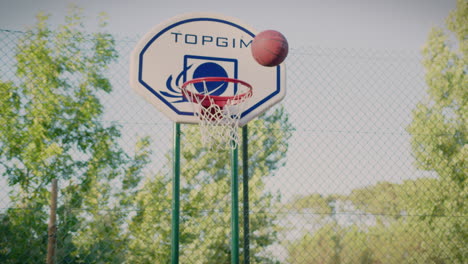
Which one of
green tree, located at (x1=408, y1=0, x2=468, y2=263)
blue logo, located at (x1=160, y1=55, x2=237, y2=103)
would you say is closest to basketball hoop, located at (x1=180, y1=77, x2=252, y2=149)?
blue logo, located at (x1=160, y1=55, x2=237, y2=103)

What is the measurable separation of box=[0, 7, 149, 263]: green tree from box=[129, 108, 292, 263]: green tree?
0.56m

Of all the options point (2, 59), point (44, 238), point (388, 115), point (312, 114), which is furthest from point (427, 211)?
point (2, 59)

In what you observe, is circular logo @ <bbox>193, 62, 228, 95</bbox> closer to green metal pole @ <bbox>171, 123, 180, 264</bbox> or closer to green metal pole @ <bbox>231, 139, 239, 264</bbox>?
green metal pole @ <bbox>171, 123, 180, 264</bbox>

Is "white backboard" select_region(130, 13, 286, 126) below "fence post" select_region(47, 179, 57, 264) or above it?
above

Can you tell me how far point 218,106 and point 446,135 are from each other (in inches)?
94.3

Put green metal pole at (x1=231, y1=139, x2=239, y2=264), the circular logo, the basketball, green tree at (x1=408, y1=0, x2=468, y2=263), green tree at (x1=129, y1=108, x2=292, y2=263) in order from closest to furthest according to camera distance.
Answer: the basketball
green metal pole at (x1=231, y1=139, x2=239, y2=264)
the circular logo
green tree at (x1=408, y1=0, x2=468, y2=263)
green tree at (x1=129, y1=108, x2=292, y2=263)

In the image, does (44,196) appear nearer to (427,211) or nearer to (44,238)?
(44,238)

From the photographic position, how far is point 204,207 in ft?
25.2

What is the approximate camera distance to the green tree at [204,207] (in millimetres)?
6763

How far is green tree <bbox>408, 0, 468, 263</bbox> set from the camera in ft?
16.2

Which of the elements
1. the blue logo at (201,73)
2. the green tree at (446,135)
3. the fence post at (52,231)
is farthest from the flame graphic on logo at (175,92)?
the green tree at (446,135)

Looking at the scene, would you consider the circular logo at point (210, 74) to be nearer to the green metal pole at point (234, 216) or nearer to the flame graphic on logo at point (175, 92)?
the flame graphic on logo at point (175, 92)

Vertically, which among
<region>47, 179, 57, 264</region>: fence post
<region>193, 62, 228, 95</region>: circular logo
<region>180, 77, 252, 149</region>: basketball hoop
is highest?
<region>193, 62, 228, 95</region>: circular logo

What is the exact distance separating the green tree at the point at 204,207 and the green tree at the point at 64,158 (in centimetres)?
56
